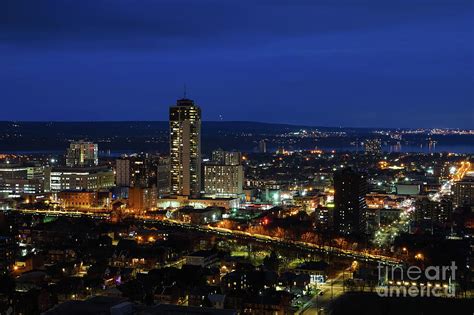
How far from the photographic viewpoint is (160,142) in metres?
60.4

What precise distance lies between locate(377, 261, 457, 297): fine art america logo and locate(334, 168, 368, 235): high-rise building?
20.0 feet

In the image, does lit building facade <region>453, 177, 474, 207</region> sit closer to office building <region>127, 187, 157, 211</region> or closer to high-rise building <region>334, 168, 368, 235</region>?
high-rise building <region>334, 168, 368, 235</region>

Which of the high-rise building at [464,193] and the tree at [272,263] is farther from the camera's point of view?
the high-rise building at [464,193]

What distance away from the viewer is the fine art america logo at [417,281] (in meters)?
11.8

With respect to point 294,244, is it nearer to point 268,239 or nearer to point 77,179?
point 268,239

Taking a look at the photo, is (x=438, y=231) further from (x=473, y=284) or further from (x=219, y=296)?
(x=219, y=296)

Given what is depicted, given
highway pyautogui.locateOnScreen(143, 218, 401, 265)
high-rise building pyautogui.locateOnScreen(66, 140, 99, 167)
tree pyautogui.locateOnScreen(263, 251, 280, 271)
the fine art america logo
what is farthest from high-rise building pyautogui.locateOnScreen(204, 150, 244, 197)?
the fine art america logo

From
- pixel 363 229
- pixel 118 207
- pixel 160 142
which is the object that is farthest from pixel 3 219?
pixel 160 142

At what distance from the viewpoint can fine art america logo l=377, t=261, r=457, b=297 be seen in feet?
38.7

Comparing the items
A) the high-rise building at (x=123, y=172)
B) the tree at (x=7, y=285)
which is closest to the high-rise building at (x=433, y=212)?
the tree at (x=7, y=285)

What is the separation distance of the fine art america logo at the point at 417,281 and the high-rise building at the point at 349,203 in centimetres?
610

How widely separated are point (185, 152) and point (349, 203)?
332 inches

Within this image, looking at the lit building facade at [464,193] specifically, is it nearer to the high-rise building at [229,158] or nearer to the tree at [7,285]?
the high-rise building at [229,158]

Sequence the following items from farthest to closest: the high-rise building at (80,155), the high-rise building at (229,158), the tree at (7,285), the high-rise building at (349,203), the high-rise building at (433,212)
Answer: the high-rise building at (80,155) < the high-rise building at (229,158) < the high-rise building at (433,212) < the high-rise building at (349,203) < the tree at (7,285)
